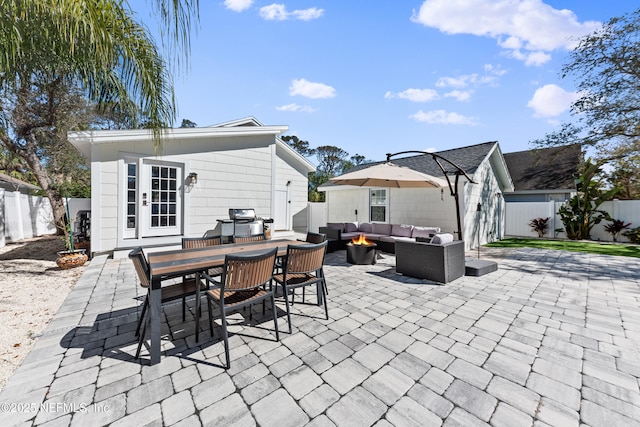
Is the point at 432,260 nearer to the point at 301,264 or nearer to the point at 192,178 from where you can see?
the point at 301,264

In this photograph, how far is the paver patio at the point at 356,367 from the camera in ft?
6.11

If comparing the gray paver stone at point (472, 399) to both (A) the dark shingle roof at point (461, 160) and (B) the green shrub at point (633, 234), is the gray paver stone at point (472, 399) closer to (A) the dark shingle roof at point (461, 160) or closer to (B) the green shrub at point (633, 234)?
(A) the dark shingle roof at point (461, 160)

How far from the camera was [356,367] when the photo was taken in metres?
2.40

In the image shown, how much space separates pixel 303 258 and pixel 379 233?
6416mm

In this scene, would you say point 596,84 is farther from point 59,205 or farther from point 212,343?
point 59,205

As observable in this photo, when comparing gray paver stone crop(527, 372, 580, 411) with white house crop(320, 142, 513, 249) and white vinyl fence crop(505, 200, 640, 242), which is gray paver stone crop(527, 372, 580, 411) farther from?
white vinyl fence crop(505, 200, 640, 242)

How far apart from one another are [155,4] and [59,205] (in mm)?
11995

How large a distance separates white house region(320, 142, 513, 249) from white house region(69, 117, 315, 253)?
16.0ft

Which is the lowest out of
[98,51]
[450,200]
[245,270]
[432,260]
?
[432,260]

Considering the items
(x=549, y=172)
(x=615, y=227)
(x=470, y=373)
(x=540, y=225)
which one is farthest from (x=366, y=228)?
(x=549, y=172)

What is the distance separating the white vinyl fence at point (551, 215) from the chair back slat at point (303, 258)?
14.3 m

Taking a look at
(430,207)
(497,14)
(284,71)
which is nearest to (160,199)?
(284,71)

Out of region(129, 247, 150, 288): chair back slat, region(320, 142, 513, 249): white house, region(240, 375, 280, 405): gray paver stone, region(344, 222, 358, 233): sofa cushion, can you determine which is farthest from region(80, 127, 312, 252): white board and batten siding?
region(240, 375, 280, 405): gray paver stone

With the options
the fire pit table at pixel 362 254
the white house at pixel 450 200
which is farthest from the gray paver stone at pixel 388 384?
the white house at pixel 450 200
